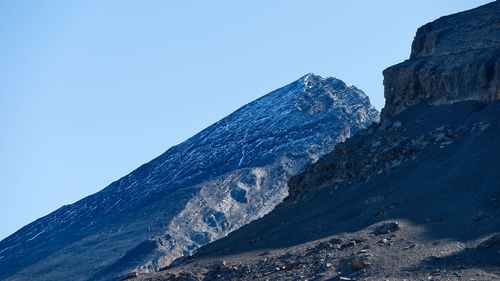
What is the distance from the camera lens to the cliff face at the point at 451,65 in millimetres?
46281

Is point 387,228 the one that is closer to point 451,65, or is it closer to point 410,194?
point 410,194

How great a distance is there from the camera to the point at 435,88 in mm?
50031

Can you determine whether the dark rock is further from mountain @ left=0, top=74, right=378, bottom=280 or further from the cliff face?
mountain @ left=0, top=74, right=378, bottom=280

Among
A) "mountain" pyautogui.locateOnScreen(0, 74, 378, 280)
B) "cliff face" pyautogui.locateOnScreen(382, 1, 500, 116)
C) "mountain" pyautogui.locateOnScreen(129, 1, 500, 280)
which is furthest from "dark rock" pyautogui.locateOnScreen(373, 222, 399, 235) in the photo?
"mountain" pyautogui.locateOnScreen(0, 74, 378, 280)

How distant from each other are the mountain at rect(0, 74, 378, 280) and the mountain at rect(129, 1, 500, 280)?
5159 cm

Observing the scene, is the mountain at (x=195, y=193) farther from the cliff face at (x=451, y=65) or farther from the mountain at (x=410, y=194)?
the cliff face at (x=451, y=65)

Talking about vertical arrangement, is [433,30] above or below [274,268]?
above

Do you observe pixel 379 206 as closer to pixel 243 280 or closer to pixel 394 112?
pixel 243 280

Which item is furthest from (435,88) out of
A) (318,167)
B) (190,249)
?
(190,249)

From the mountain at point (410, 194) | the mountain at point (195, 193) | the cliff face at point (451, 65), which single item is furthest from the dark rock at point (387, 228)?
the mountain at point (195, 193)

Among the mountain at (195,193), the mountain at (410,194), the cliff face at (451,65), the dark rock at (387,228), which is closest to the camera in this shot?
the mountain at (410,194)

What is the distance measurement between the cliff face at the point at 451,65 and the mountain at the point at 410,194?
98 millimetres

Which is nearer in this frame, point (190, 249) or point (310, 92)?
point (190, 249)

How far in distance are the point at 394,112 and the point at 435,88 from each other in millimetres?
4958
